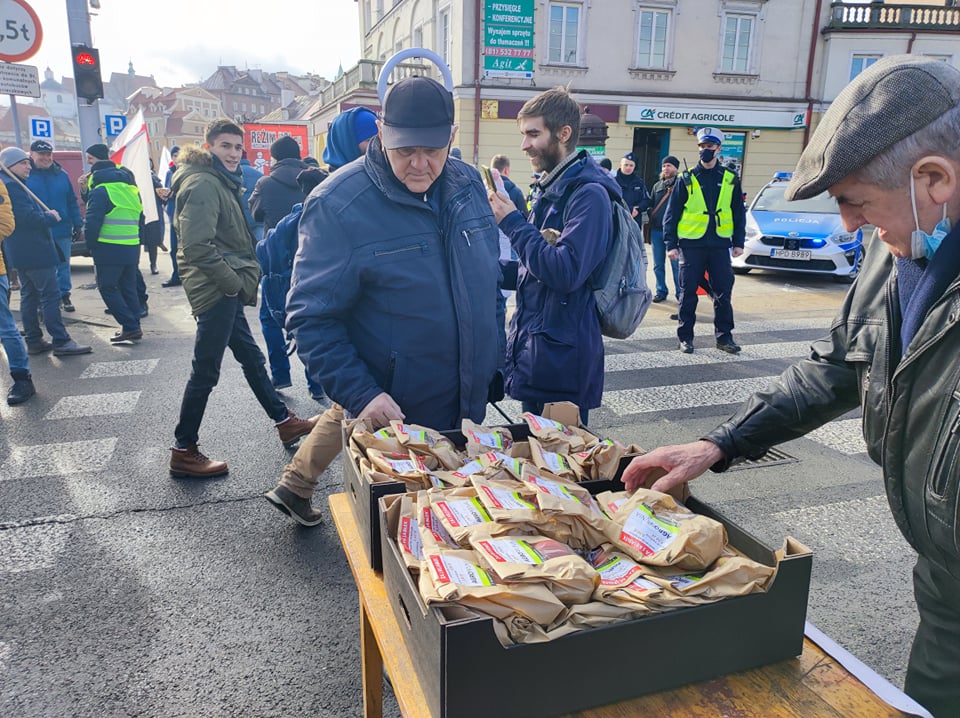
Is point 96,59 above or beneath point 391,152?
above

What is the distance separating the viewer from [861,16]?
80.8ft

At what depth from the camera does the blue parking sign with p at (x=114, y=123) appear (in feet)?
48.1

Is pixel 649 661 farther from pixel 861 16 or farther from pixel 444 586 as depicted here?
pixel 861 16

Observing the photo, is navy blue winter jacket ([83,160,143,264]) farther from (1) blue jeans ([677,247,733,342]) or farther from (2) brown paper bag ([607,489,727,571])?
(2) brown paper bag ([607,489,727,571])

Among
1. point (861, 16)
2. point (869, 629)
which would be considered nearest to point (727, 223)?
point (869, 629)

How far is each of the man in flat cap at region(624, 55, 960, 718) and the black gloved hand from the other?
143 centimetres

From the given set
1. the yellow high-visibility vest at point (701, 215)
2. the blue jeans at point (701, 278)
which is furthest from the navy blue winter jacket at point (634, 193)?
the blue jeans at point (701, 278)

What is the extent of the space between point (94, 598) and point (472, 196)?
243cm

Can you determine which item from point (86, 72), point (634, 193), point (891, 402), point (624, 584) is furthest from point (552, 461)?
point (86, 72)

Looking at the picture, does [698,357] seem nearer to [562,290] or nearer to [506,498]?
[562,290]

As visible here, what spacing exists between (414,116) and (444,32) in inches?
980

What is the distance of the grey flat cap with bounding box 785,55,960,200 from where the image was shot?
1302 millimetres

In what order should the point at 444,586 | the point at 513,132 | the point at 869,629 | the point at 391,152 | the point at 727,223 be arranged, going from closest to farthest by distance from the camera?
the point at 444,586
the point at 391,152
the point at 869,629
the point at 727,223
the point at 513,132

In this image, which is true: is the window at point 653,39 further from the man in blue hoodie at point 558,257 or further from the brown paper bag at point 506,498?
the brown paper bag at point 506,498
